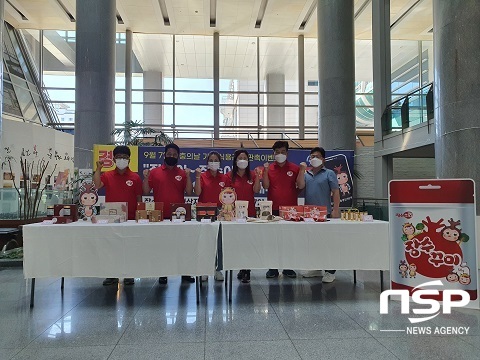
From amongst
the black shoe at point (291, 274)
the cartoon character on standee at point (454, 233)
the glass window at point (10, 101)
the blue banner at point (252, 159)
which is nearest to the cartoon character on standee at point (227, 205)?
the black shoe at point (291, 274)

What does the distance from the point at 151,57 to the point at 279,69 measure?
606cm

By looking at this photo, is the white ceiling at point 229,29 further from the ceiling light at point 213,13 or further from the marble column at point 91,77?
the marble column at point 91,77

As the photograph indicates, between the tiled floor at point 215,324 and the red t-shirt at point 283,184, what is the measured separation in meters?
0.96

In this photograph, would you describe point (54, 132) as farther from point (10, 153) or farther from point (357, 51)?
point (357, 51)

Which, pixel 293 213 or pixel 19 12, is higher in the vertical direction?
pixel 19 12

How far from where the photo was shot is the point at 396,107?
10.2 meters

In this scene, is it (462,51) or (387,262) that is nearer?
(387,262)

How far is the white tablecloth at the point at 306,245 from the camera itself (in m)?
3.37

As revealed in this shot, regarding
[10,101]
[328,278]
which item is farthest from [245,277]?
[10,101]

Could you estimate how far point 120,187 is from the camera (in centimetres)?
394

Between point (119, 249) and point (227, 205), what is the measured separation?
1.09m

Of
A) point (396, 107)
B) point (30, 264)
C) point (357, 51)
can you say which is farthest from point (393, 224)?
point (357, 51)

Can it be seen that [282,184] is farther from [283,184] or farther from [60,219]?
[60,219]

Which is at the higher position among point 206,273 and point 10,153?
point 10,153
